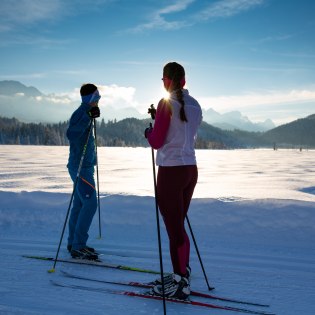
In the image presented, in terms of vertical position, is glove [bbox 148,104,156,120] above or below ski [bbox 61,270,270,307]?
above

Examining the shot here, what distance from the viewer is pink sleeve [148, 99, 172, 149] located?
347cm

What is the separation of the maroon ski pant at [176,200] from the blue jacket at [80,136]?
72.7 inches

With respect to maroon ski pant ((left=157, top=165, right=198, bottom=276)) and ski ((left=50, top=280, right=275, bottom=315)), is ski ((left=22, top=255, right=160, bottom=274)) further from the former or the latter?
maroon ski pant ((left=157, top=165, right=198, bottom=276))

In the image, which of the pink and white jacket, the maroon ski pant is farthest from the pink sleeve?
the maroon ski pant

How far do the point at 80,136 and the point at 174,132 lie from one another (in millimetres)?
2119

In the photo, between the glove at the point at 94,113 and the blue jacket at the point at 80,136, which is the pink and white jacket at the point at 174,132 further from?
the blue jacket at the point at 80,136

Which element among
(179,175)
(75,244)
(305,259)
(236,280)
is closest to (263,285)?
(236,280)

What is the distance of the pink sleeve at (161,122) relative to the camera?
3.47 m

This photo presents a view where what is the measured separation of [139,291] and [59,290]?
903 millimetres

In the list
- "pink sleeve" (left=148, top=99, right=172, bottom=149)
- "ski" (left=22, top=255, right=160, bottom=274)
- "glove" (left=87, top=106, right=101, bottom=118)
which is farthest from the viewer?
"glove" (left=87, top=106, right=101, bottom=118)

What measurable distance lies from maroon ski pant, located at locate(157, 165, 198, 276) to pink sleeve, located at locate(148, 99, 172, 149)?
1.06 feet

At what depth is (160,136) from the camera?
11.5ft

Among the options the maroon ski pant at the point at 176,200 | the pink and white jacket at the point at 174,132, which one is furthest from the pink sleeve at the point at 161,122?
the maroon ski pant at the point at 176,200

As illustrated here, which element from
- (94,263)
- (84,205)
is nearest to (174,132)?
(84,205)
